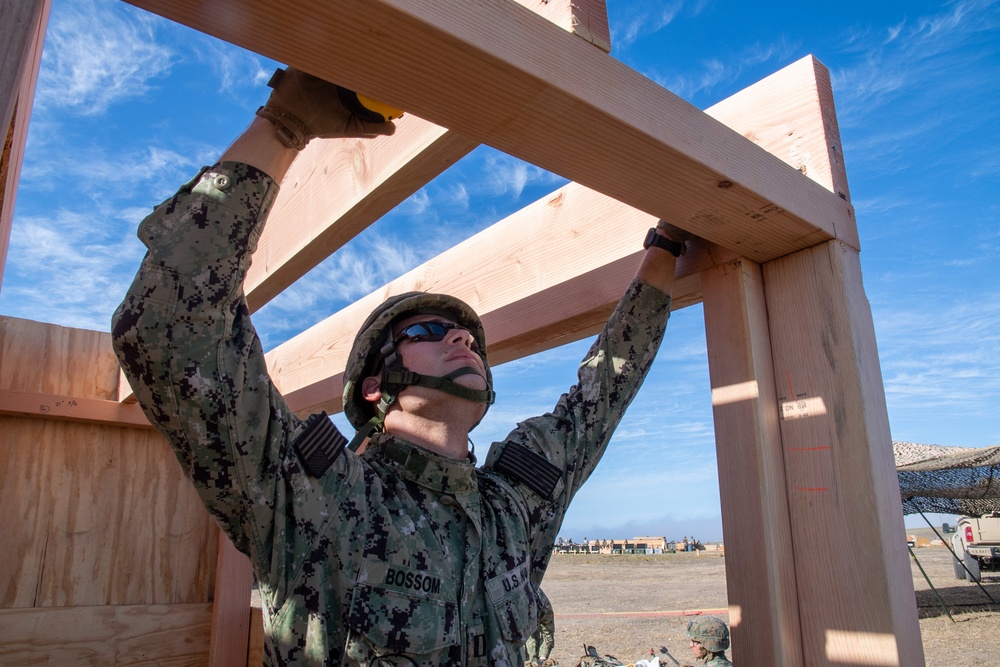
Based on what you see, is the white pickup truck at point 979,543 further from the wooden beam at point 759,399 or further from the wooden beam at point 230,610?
the wooden beam at point 759,399

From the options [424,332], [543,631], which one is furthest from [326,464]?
[543,631]

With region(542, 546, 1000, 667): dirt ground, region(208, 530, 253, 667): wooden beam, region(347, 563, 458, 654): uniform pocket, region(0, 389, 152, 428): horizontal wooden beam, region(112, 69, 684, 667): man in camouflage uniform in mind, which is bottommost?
region(542, 546, 1000, 667): dirt ground

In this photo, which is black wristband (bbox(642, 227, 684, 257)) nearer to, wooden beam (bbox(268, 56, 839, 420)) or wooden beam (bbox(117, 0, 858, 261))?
wooden beam (bbox(268, 56, 839, 420))

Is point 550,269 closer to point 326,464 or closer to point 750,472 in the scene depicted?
point 750,472

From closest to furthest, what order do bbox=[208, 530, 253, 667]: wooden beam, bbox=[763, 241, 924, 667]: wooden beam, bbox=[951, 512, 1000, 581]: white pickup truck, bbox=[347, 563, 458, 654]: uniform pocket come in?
bbox=[347, 563, 458, 654]: uniform pocket → bbox=[763, 241, 924, 667]: wooden beam → bbox=[208, 530, 253, 667]: wooden beam → bbox=[951, 512, 1000, 581]: white pickup truck

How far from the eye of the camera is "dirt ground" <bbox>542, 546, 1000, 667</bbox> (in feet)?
34.2

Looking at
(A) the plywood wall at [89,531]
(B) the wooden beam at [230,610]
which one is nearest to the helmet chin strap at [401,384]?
(B) the wooden beam at [230,610]

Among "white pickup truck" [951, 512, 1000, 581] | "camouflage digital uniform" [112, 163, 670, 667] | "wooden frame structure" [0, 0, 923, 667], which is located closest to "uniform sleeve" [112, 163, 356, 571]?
"camouflage digital uniform" [112, 163, 670, 667]

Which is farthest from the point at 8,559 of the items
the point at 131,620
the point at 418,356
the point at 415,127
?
the point at 415,127

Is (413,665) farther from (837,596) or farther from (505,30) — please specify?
(505,30)

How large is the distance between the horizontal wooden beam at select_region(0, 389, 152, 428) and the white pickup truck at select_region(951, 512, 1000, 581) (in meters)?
19.9

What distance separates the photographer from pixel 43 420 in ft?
11.5

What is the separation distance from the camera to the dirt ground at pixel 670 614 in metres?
10.4

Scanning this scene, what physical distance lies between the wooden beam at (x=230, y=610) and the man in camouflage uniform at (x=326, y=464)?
2002 millimetres
